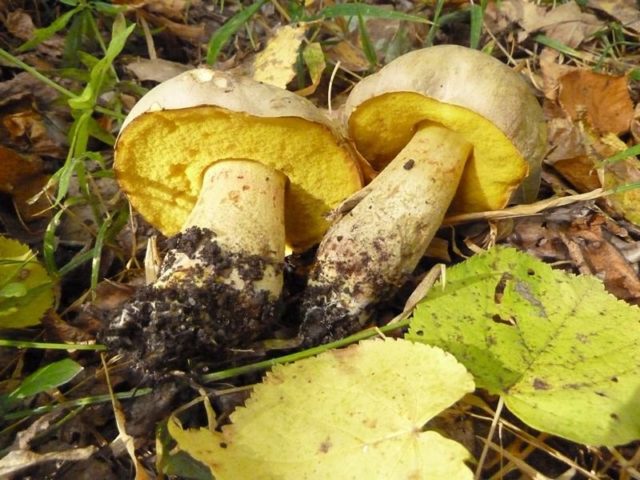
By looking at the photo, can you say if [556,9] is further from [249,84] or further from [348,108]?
[249,84]

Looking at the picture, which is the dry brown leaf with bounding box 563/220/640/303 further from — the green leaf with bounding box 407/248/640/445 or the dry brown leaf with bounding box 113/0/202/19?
the dry brown leaf with bounding box 113/0/202/19

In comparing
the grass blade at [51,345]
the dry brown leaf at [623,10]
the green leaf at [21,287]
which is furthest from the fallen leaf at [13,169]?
the dry brown leaf at [623,10]

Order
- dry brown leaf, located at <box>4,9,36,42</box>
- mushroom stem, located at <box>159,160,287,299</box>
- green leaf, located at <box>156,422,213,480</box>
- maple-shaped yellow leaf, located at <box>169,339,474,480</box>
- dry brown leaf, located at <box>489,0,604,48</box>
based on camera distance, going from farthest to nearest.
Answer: dry brown leaf, located at <box>489,0,604,48</box> → dry brown leaf, located at <box>4,9,36,42</box> → mushroom stem, located at <box>159,160,287,299</box> → green leaf, located at <box>156,422,213,480</box> → maple-shaped yellow leaf, located at <box>169,339,474,480</box>

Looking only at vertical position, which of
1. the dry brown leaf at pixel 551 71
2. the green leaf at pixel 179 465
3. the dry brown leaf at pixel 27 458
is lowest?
the dry brown leaf at pixel 27 458

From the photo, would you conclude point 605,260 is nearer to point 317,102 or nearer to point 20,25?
point 317,102

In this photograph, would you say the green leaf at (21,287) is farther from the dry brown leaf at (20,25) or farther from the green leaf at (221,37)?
the dry brown leaf at (20,25)

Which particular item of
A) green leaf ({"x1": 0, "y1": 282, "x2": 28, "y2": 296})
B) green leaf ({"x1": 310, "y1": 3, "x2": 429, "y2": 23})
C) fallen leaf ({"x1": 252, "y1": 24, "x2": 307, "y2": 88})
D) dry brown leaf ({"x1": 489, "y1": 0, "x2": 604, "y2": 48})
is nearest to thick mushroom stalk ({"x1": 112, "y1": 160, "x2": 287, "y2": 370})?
green leaf ({"x1": 0, "y1": 282, "x2": 28, "y2": 296})
